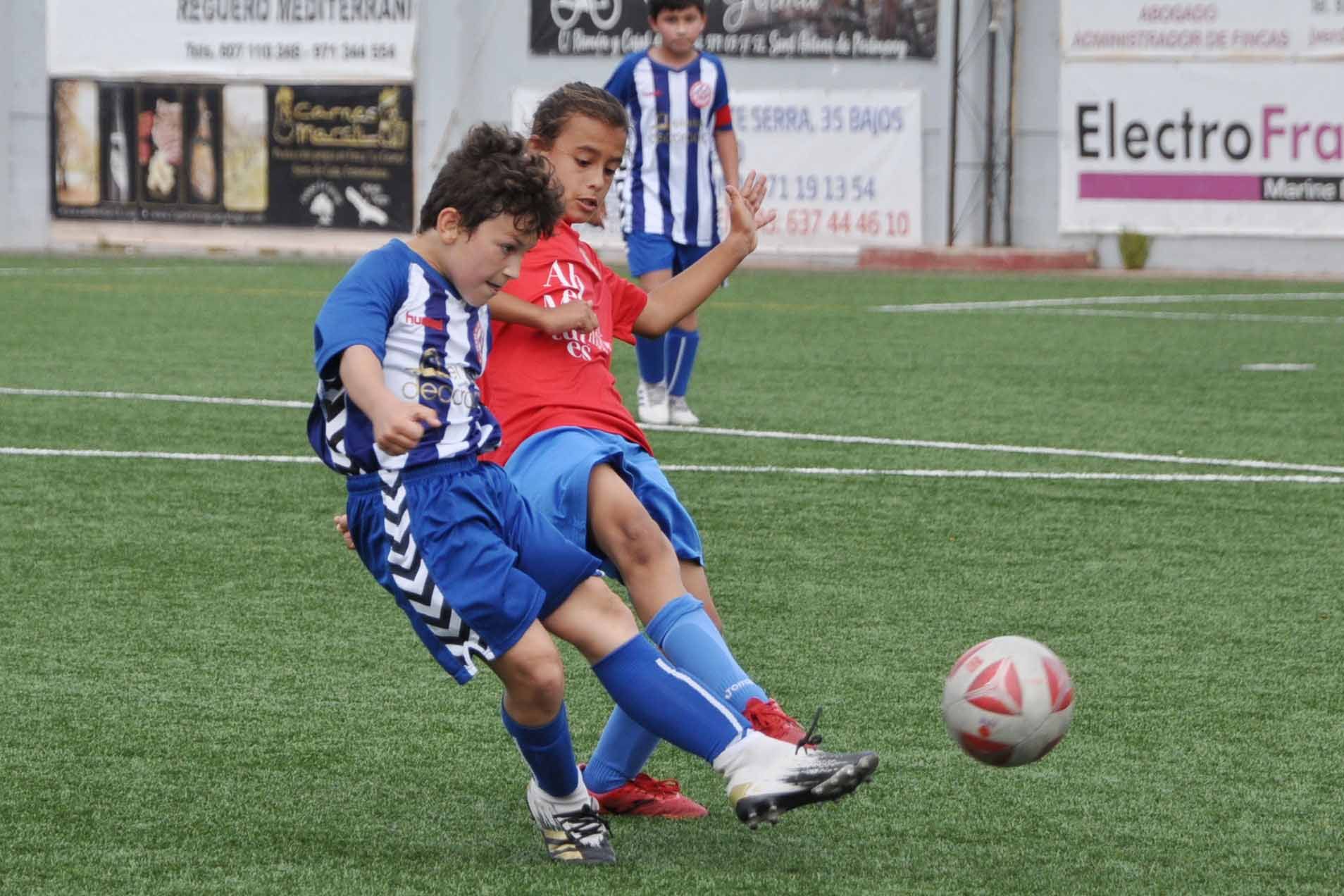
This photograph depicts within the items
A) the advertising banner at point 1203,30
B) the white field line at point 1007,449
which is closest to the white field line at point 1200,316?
the advertising banner at point 1203,30

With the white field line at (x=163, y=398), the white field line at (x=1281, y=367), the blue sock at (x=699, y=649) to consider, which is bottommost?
the white field line at (x=163, y=398)

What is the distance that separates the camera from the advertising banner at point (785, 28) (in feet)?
71.7

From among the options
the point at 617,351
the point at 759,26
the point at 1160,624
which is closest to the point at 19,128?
the point at 759,26

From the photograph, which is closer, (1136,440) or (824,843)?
(824,843)

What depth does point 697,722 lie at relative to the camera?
133 inches

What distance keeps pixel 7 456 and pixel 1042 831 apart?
528 centimetres

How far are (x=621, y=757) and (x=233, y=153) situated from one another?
2177 cm

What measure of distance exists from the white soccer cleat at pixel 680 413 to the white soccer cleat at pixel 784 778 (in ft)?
18.7

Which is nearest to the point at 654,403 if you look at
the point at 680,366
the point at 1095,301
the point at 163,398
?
the point at 680,366

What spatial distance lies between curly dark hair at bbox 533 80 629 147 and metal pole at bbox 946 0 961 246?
1800cm

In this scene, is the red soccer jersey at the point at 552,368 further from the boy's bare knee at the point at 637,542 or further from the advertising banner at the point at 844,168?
the advertising banner at the point at 844,168

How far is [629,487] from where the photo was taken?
3771 mm

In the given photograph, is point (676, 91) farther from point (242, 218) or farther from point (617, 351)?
point (242, 218)

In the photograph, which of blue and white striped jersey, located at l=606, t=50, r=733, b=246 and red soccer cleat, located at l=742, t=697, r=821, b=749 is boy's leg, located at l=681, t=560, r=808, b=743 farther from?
blue and white striped jersey, located at l=606, t=50, r=733, b=246
